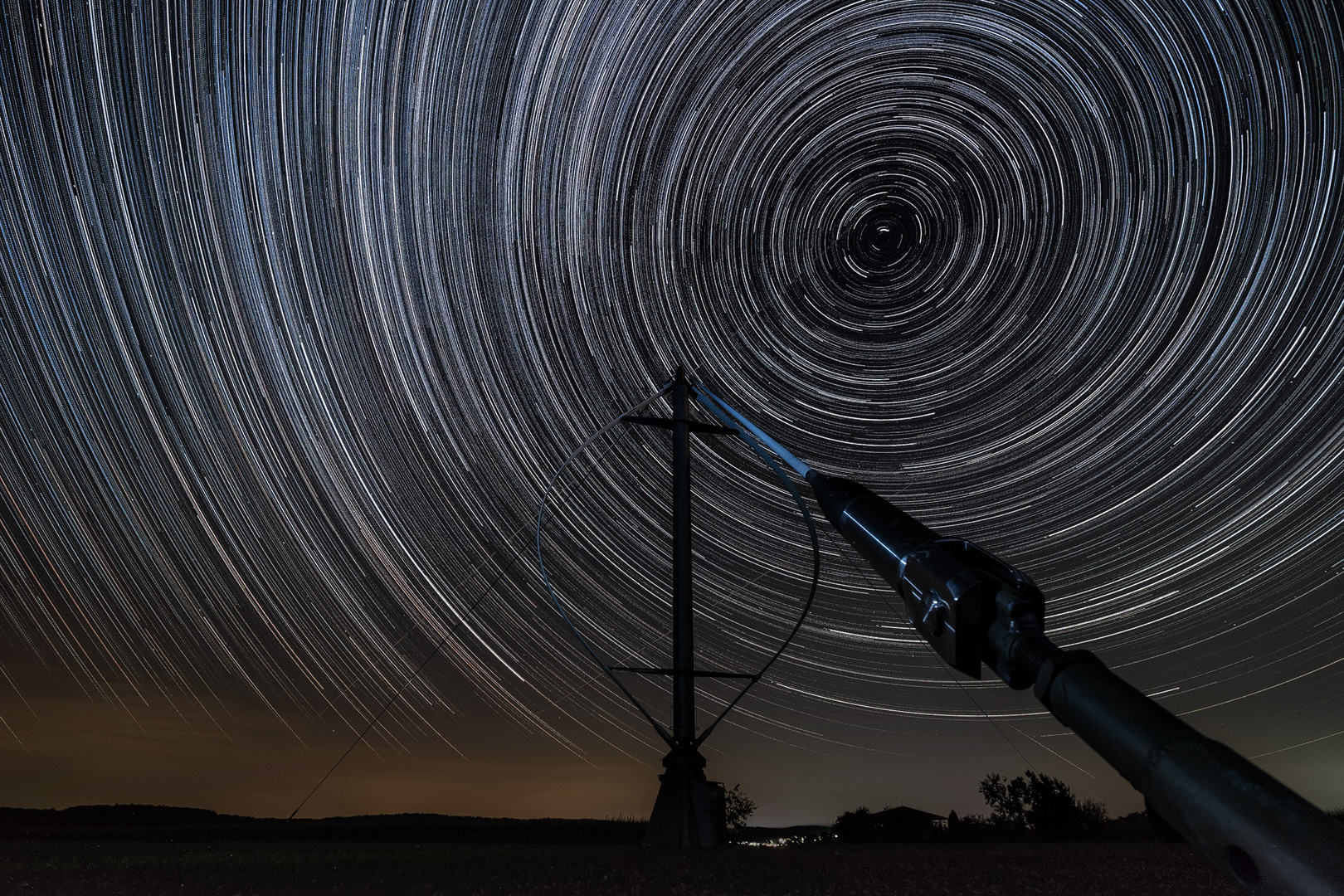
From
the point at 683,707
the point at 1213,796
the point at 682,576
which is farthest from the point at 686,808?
the point at 1213,796

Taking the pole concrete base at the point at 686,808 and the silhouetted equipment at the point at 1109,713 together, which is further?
the pole concrete base at the point at 686,808

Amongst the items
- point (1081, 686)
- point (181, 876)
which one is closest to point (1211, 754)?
point (1081, 686)

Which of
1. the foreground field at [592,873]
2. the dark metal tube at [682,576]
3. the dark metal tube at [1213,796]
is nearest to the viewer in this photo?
the dark metal tube at [1213,796]

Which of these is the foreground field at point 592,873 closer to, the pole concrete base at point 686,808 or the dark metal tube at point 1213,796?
the pole concrete base at point 686,808

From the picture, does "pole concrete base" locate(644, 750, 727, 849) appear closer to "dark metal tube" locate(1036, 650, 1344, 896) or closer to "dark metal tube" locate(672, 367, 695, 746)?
"dark metal tube" locate(672, 367, 695, 746)

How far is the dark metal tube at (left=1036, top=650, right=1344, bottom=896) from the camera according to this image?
1930 mm

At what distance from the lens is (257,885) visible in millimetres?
6738

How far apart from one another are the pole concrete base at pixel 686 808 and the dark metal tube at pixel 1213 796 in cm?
890

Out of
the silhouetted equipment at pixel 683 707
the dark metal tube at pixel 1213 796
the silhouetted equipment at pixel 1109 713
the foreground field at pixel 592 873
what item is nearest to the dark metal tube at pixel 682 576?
the silhouetted equipment at pixel 683 707

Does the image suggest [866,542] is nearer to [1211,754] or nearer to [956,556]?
[956,556]

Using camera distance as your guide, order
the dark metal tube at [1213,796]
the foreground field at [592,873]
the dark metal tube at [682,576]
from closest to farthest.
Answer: the dark metal tube at [1213,796] < the foreground field at [592,873] < the dark metal tube at [682,576]

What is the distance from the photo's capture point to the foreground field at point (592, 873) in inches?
265

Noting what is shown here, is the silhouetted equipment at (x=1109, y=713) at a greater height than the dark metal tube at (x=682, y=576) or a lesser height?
lesser

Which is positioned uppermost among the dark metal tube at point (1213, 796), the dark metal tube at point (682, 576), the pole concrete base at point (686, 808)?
Answer: the dark metal tube at point (682, 576)
